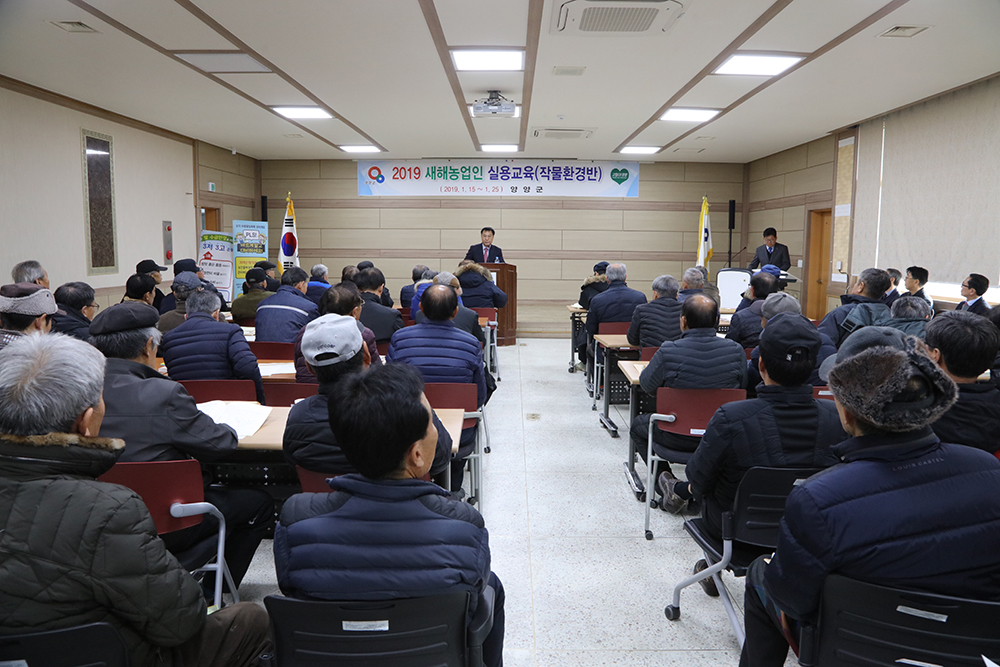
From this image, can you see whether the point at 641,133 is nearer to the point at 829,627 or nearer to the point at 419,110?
the point at 419,110

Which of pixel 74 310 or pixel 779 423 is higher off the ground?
pixel 74 310

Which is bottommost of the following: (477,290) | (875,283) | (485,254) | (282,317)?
(282,317)

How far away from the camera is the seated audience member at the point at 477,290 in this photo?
7.52m

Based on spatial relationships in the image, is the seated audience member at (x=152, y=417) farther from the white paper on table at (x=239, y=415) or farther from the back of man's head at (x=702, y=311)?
the back of man's head at (x=702, y=311)

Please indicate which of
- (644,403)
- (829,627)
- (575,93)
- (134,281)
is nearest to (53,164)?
(134,281)

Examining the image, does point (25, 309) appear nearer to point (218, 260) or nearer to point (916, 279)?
point (218, 260)

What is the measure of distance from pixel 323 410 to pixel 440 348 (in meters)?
1.48

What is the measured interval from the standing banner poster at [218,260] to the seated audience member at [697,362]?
772 centimetres

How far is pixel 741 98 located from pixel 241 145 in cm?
823

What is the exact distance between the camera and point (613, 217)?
13047 millimetres

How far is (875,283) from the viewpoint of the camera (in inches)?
189

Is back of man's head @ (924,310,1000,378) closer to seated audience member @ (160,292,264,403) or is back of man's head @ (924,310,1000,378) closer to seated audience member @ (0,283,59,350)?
seated audience member @ (160,292,264,403)

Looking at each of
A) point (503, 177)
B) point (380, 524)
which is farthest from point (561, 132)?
point (380, 524)

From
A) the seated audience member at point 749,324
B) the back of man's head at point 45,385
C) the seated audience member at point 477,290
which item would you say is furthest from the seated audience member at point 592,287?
the back of man's head at point 45,385
